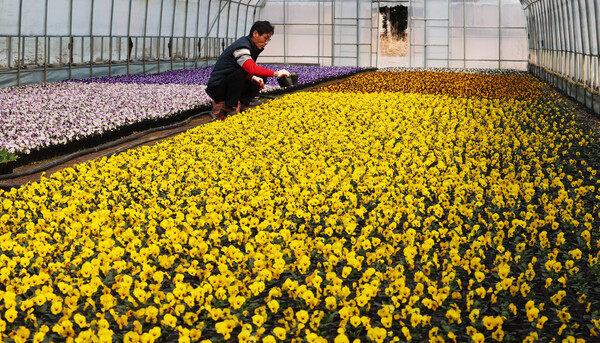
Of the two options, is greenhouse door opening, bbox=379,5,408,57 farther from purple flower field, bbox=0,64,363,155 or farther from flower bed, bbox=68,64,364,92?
purple flower field, bbox=0,64,363,155

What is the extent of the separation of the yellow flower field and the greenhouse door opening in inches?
911

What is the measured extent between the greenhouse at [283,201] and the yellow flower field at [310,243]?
2cm

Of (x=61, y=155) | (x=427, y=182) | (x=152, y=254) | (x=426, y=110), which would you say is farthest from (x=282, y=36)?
(x=152, y=254)

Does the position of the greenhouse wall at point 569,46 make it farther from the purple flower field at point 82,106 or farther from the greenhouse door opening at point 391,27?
the purple flower field at point 82,106

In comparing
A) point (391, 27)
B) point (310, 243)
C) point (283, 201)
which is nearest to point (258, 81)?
point (283, 201)

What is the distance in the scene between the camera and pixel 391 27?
33312mm

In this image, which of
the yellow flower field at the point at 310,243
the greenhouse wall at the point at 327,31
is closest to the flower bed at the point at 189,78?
the greenhouse wall at the point at 327,31

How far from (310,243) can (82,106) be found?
365 inches

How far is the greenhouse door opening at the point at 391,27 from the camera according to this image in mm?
33084

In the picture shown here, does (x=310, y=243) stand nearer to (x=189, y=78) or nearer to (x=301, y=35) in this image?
(x=189, y=78)

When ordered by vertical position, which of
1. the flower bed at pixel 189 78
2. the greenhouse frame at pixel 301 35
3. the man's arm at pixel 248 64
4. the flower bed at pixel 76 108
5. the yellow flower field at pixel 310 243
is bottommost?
the yellow flower field at pixel 310 243

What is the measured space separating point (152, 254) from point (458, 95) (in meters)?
13.7

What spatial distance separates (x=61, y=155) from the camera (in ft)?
32.5

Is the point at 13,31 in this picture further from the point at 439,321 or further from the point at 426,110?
the point at 439,321
